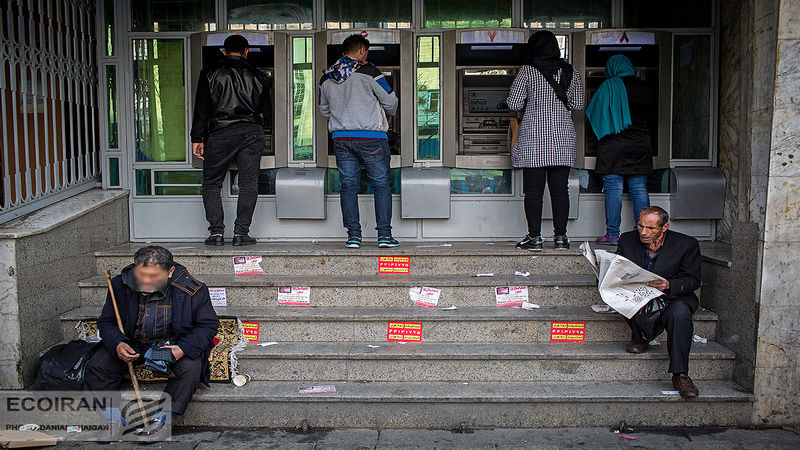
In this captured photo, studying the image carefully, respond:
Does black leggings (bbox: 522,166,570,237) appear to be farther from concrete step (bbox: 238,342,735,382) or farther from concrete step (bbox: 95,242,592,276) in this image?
concrete step (bbox: 238,342,735,382)

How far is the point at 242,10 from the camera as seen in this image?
6227mm

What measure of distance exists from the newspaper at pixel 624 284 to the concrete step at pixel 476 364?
0.37 metres

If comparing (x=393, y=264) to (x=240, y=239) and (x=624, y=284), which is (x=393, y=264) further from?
(x=624, y=284)

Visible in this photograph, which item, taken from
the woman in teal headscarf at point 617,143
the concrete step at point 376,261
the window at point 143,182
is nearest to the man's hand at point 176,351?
the concrete step at point 376,261

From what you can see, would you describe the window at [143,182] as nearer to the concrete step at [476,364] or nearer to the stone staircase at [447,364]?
the stone staircase at [447,364]

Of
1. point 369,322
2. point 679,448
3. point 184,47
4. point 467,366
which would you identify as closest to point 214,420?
point 369,322

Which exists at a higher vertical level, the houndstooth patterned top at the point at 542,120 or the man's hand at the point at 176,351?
the houndstooth patterned top at the point at 542,120

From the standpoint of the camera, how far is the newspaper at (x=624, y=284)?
421 centimetres

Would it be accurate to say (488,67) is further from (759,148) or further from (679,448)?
(679,448)

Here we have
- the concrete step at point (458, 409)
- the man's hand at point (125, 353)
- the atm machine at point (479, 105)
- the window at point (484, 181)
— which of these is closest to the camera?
the man's hand at point (125, 353)

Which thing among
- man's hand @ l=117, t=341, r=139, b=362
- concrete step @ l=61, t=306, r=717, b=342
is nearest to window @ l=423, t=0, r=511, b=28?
concrete step @ l=61, t=306, r=717, b=342

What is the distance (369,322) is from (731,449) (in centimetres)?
246

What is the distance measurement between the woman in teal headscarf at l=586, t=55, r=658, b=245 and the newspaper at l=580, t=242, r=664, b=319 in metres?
1.64

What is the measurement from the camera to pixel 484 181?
634 cm
